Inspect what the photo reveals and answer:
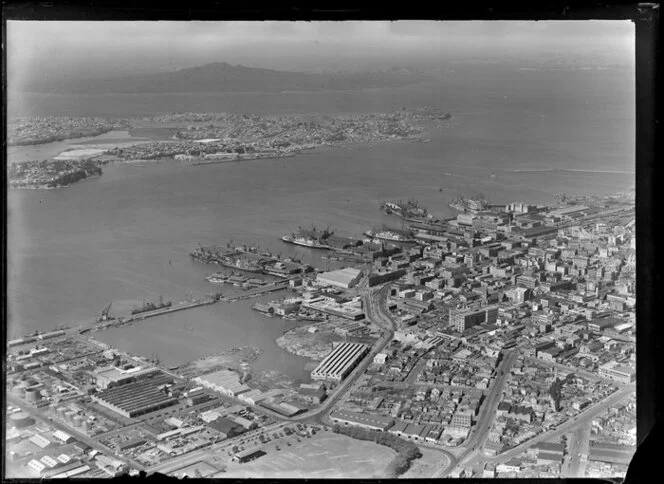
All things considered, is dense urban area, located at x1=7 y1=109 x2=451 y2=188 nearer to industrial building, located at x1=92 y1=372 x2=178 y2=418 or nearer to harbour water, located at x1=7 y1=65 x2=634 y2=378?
harbour water, located at x1=7 y1=65 x2=634 y2=378

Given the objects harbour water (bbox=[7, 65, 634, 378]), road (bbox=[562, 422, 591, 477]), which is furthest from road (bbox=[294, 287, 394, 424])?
road (bbox=[562, 422, 591, 477])

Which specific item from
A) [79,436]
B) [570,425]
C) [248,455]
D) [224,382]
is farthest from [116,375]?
[570,425]

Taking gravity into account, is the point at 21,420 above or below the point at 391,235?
below

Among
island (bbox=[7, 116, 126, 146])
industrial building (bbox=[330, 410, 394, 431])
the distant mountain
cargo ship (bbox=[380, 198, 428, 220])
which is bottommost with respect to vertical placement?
industrial building (bbox=[330, 410, 394, 431])

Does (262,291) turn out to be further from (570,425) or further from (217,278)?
(570,425)

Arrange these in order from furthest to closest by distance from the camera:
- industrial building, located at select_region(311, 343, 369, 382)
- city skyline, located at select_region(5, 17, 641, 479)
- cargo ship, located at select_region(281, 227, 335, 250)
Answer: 1. cargo ship, located at select_region(281, 227, 335, 250)
2. industrial building, located at select_region(311, 343, 369, 382)
3. city skyline, located at select_region(5, 17, 641, 479)

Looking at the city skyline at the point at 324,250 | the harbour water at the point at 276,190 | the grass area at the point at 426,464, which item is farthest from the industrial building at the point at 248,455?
the grass area at the point at 426,464
